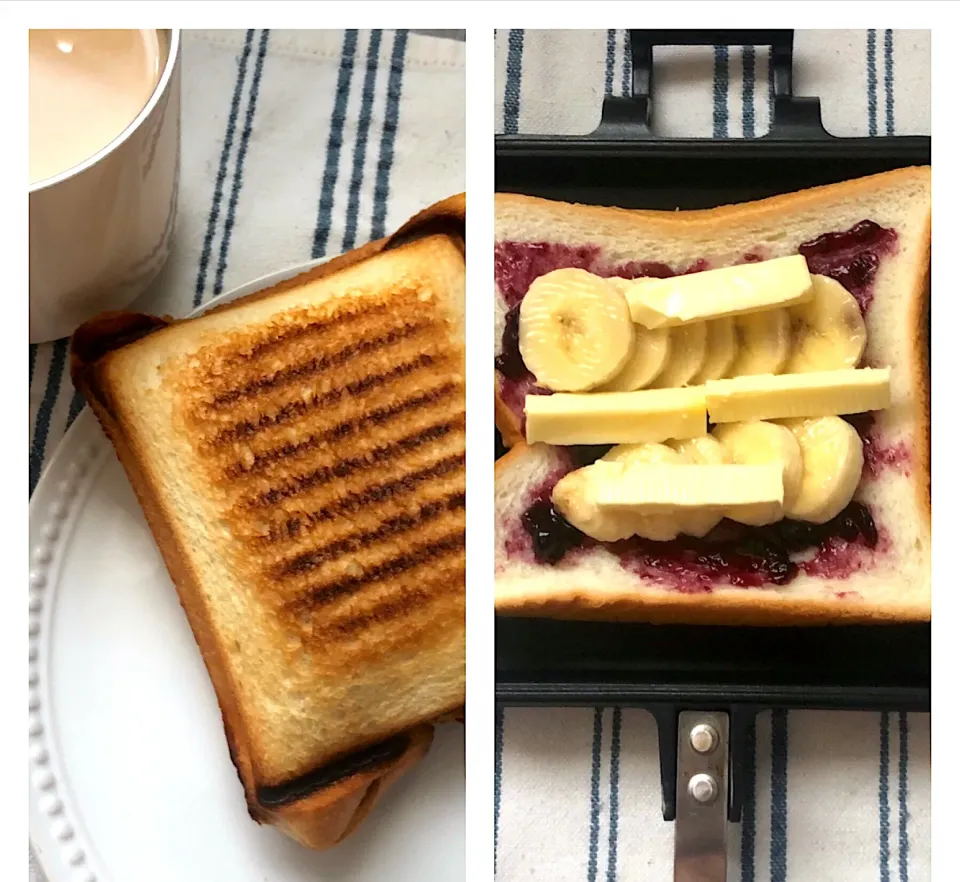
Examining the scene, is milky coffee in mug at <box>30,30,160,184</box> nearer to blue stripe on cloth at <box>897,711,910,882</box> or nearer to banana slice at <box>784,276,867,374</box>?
banana slice at <box>784,276,867,374</box>

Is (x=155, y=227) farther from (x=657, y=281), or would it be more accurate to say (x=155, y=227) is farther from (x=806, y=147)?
(x=806, y=147)

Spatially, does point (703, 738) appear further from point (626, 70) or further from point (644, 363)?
point (626, 70)

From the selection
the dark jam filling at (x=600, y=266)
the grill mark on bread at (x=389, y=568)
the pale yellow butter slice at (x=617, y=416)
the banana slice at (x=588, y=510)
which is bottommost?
the grill mark on bread at (x=389, y=568)

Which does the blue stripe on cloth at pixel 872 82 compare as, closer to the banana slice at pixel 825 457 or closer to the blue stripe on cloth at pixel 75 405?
the banana slice at pixel 825 457

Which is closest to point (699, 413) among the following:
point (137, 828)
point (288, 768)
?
point (288, 768)

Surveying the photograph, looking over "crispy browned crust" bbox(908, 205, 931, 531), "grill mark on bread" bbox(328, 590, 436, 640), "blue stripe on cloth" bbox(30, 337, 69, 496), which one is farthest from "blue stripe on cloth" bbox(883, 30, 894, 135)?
"blue stripe on cloth" bbox(30, 337, 69, 496)

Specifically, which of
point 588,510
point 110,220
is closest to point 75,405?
point 110,220

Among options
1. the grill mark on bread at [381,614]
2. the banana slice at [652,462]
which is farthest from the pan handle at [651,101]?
the grill mark on bread at [381,614]
